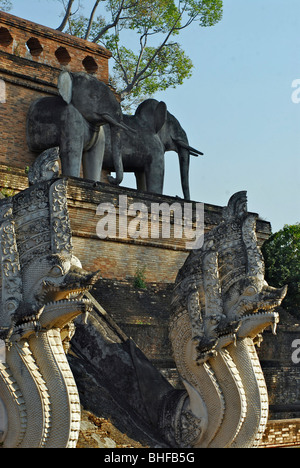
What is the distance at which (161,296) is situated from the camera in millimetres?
12078

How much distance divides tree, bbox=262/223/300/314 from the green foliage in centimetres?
445

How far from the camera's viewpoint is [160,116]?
51.7 ft

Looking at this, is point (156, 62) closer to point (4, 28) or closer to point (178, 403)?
point (4, 28)

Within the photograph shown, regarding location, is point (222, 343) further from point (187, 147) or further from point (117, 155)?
point (187, 147)

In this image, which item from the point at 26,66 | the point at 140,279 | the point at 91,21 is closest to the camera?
the point at 140,279

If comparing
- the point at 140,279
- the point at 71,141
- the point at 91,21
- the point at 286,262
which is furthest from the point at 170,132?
the point at 91,21

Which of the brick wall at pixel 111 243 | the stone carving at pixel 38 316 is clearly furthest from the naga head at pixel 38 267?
the brick wall at pixel 111 243

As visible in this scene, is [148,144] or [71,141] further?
[148,144]

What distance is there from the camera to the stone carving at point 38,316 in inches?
247

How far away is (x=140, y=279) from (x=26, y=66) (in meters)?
6.43

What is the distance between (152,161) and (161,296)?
14.6 feet

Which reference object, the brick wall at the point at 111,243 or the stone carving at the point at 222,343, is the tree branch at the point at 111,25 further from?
the stone carving at the point at 222,343

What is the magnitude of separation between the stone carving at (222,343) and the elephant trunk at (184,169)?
26.5ft
